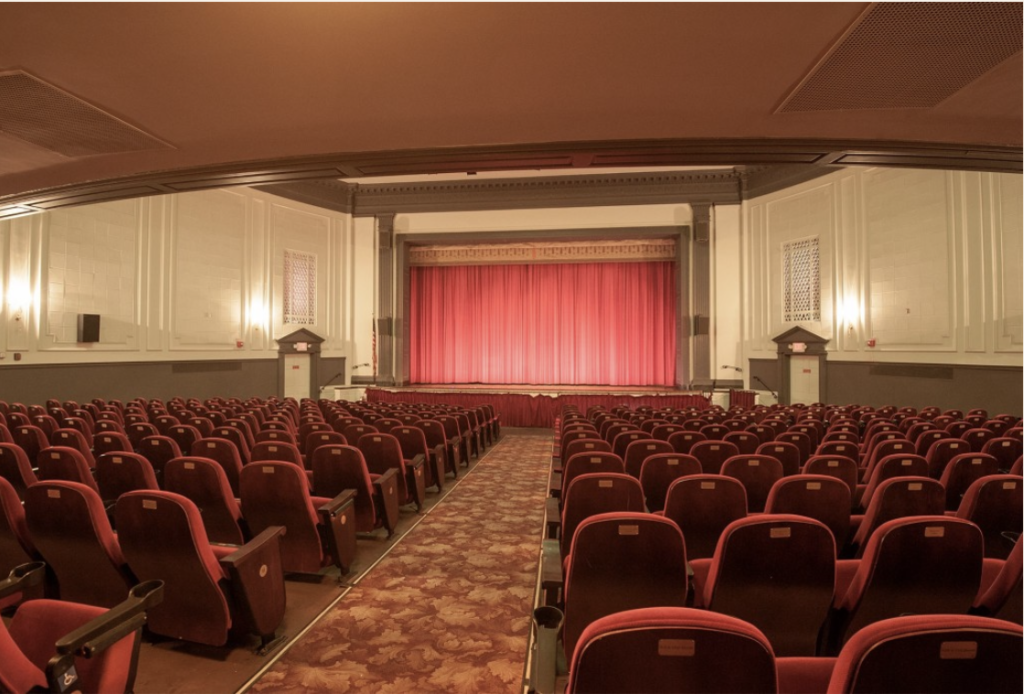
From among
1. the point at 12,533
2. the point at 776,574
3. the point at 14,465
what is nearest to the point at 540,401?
the point at 14,465

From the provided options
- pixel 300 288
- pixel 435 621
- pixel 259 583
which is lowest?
pixel 435 621

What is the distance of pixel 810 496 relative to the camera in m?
2.79

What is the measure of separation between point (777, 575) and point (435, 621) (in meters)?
1.80

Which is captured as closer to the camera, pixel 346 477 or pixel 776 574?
pixel 776 574

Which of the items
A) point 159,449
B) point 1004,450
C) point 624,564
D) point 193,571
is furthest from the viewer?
point 1004,450

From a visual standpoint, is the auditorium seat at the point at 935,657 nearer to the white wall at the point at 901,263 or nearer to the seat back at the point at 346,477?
the seat back at the point at 346,477

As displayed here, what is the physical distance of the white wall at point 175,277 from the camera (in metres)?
10.5

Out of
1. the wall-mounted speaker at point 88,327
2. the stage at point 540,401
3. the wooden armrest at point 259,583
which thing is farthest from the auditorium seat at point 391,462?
the wall-mounted speaker at point 88,327

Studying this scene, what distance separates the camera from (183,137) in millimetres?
5344

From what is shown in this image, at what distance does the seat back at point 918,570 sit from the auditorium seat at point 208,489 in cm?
317

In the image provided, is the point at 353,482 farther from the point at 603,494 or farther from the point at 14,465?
the point at 14,465

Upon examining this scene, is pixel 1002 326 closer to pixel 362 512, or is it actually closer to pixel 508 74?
pixel 508 74

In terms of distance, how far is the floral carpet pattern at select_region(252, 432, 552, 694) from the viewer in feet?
8.23

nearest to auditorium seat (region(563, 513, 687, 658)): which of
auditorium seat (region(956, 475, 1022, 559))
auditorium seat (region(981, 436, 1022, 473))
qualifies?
auditorium seat (region(956, 475, 1022, 559))
